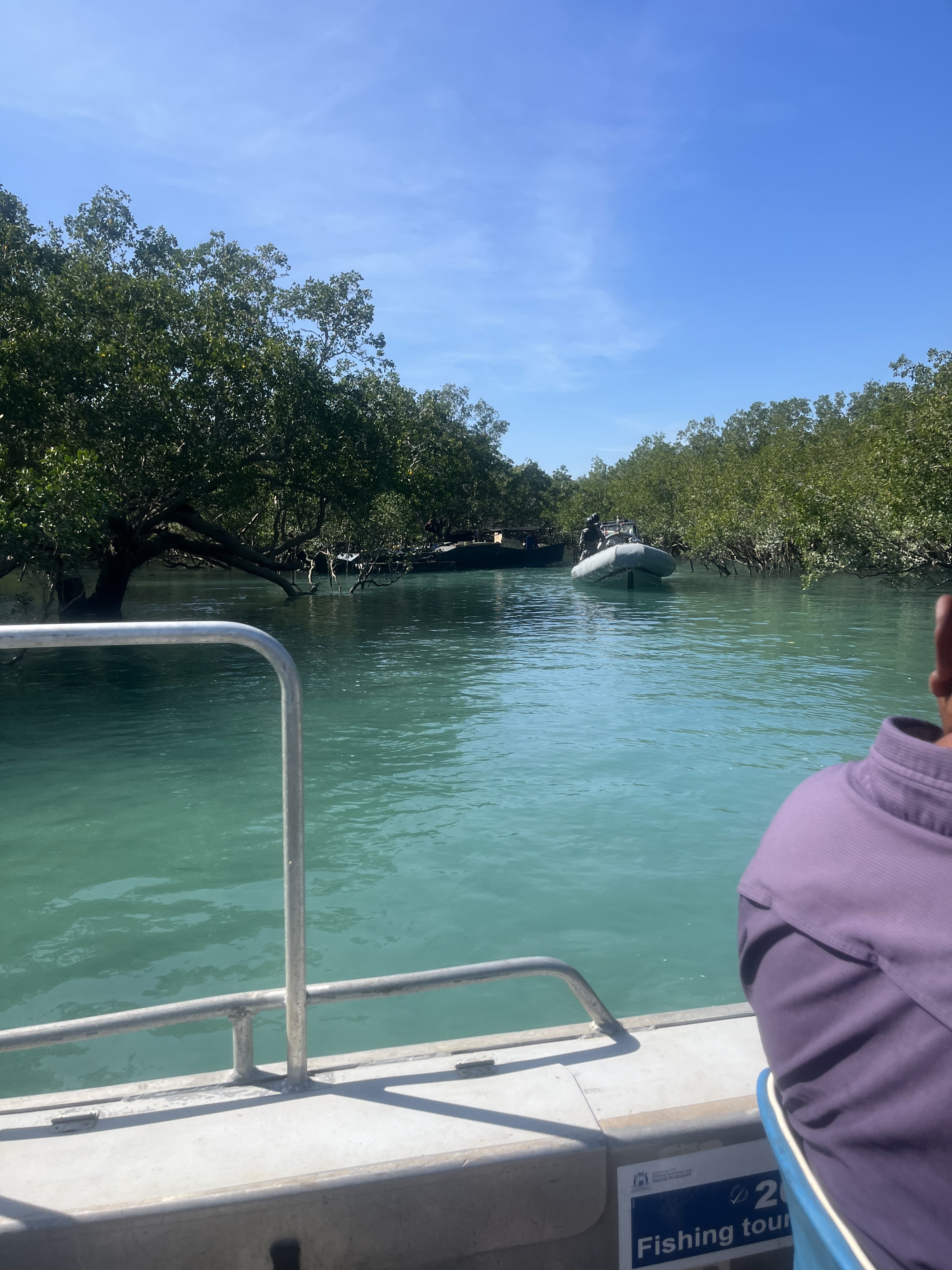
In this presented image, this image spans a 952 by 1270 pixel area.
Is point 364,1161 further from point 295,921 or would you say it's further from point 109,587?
point 109,587

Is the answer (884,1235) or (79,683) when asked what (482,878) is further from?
(79,683)

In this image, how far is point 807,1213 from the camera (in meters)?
1.06

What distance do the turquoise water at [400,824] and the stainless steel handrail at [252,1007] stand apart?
6.07ft

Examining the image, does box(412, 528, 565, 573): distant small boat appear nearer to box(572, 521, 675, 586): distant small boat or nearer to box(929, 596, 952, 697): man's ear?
box(572, 521, 675, 586): distant small boat

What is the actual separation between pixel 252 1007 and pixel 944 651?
152 centimetres

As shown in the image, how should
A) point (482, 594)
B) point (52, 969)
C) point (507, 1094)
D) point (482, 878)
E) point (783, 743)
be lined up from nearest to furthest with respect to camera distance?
1. point (507, 1094)
2. point (52, 969)
3. point (482, 878)
4. point (783, 743)
5. point (482, 594)

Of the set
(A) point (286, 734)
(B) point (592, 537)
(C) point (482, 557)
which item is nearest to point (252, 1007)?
(A) point (286, 734)

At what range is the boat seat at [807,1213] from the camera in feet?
3.28

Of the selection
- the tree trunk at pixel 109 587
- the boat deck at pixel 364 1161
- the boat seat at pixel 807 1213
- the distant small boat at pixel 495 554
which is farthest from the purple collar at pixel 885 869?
the distant small boat at pixel 495 554

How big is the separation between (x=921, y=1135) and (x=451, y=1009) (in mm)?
3304

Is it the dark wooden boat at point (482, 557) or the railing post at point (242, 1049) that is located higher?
the dark wooden boat at point (482, 557)

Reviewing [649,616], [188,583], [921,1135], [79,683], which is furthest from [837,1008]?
[188,583]

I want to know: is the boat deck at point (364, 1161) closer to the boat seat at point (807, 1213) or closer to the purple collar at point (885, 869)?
the boat seat at point (807, 1213)

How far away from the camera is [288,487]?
2166cm
